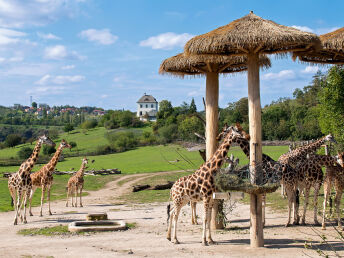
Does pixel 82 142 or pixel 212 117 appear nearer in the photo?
pixel 212 117

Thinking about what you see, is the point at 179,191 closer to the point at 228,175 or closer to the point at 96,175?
the point at 228,175

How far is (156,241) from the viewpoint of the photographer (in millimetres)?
12438

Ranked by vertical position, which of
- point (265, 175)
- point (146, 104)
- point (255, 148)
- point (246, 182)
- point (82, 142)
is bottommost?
point (246, 182)

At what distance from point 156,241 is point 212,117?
458cm

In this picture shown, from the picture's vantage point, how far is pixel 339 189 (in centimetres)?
1431

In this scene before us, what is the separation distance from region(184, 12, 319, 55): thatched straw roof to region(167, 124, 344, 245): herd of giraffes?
7.22 ft

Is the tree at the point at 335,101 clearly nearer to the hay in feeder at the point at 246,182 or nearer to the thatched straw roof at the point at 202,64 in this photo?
the thatched straw roof at the point at 202,64

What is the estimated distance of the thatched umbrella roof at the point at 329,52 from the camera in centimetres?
1369

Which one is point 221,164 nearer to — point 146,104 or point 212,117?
point 212,117

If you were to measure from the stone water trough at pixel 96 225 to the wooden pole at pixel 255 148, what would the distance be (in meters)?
5.27

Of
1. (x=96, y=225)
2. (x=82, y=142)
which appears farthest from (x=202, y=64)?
(x=82, y=142)

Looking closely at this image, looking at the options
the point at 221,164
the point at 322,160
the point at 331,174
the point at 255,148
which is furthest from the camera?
the point at 322,160

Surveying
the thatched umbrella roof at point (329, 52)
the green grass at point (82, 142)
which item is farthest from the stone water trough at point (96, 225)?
the green grass at point (82, 142)

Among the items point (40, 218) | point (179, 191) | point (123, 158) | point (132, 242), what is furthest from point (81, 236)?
point (123, 158)
